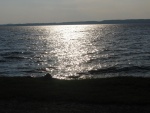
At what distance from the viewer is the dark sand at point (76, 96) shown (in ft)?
55.1

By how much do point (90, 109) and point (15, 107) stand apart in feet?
12.0

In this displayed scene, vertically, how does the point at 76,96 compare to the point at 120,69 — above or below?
above

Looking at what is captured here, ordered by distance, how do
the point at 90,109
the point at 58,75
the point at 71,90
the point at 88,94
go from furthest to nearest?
the point at 58,75 → the point at 71,90 → the point at 88,94 → the point at 90,109

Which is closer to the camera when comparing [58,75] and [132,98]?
[132,98]

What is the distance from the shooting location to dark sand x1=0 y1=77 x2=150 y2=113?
55.1ft

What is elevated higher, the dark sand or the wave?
the dark sand

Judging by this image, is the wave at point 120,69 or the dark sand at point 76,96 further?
the wave at point 120,69

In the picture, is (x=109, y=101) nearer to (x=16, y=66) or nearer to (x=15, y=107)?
(x=15, y=107)

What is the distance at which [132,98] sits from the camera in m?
18.8

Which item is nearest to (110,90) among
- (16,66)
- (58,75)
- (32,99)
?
(32,99)

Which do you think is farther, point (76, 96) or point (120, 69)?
point (120, 69)

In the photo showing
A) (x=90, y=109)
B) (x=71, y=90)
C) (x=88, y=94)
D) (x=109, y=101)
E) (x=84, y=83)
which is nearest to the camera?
(x=90, y=109)

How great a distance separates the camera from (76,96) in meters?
19.5

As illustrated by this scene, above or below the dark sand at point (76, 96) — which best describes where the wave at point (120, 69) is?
below
